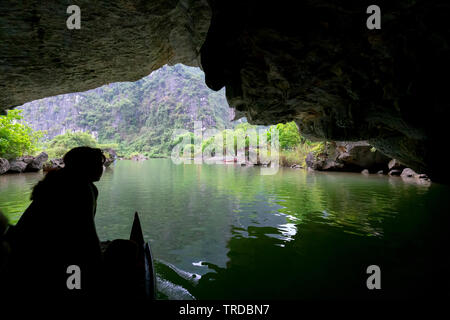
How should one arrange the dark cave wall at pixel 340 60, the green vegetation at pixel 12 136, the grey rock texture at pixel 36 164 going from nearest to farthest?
the dark cave wall at pixel 340 60, the green vegetation at pixel 12 136, the grey rock texture at pixel 36 164

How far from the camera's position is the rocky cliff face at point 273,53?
354 centimetres

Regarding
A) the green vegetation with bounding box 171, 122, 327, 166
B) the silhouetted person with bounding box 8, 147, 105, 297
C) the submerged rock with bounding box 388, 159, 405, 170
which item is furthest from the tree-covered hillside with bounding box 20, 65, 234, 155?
the silhouetted person with bounding box 8, 147, 105, 297

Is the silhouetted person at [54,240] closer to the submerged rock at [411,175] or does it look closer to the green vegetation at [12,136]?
the submerged rock at [411,175]

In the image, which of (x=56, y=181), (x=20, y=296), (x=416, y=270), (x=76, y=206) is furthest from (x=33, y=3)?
(x=416, y=270)

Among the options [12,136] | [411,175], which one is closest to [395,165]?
[411,175]

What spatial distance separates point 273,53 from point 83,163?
364 centimetres

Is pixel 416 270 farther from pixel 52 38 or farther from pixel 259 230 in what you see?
pixel 52 38

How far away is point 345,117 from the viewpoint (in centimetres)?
610

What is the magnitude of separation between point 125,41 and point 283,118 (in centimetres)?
486

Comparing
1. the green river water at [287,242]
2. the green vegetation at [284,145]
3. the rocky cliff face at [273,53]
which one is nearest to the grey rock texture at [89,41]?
the rocky cliff face at [273,53]

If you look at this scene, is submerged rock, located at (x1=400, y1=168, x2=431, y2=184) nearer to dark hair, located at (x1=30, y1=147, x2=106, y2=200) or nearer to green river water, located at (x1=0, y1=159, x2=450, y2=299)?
green river water, located at (x1=0, y1=159, x2=450, y2=299)

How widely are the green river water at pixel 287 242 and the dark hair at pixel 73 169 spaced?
6.80 ft

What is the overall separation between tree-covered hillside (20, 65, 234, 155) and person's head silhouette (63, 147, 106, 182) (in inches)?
4178
